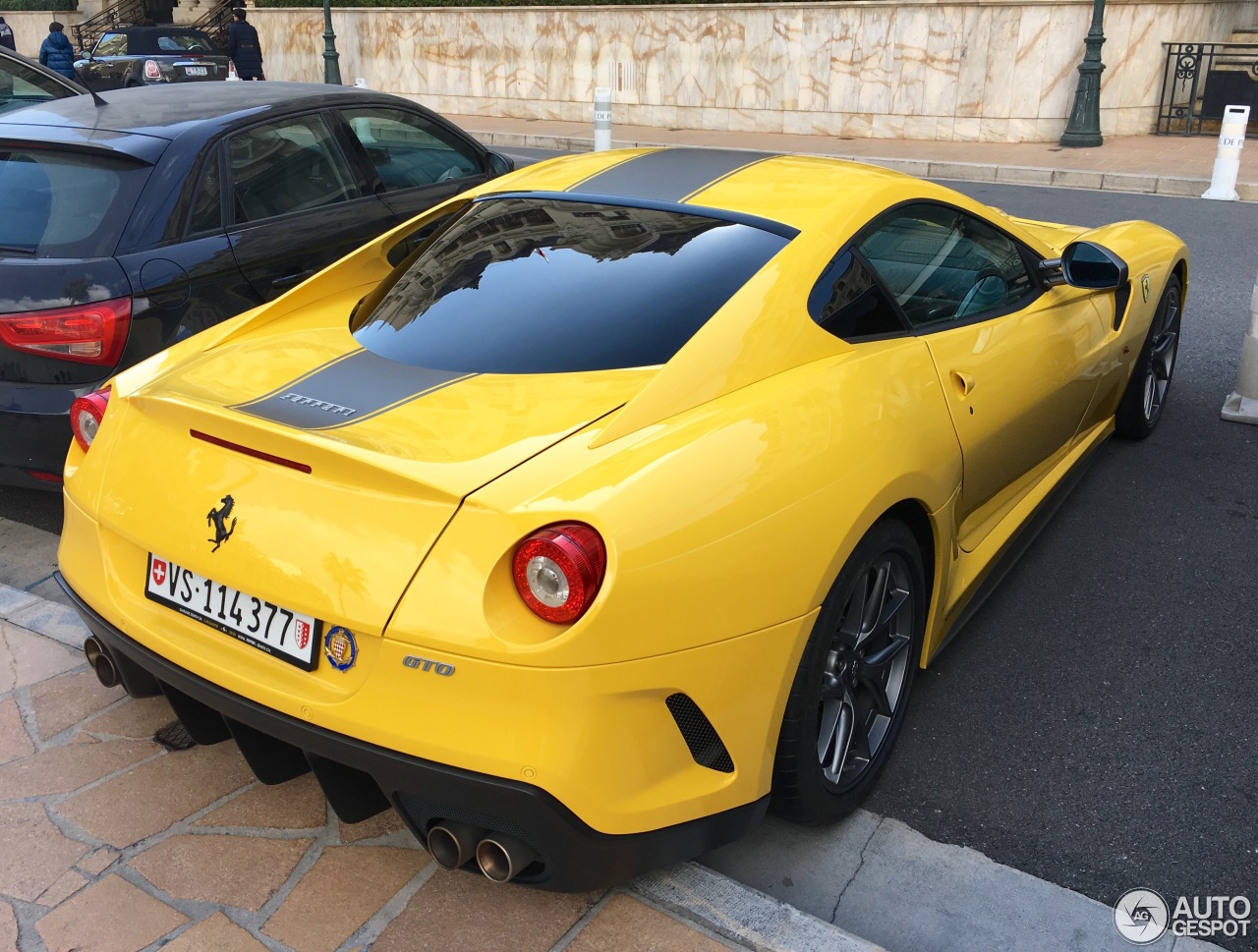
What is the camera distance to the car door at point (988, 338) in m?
3.29

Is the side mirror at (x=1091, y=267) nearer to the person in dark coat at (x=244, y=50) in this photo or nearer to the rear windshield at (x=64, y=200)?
the rear windshield at (x=64, y=200)

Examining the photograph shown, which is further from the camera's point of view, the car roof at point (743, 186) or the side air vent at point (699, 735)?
the car roof at point (743, 186)

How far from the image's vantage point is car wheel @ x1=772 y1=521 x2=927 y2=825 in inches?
102

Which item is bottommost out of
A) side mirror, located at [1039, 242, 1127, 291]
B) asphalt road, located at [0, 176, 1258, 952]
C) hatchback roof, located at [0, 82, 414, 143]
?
asphalt road, located at [0, 176, 1258, 952]

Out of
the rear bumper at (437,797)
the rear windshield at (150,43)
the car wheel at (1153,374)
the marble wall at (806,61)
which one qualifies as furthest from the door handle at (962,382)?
the rear windshield at (150,43)

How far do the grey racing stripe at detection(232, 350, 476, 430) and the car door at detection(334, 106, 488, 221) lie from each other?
10.1 ft

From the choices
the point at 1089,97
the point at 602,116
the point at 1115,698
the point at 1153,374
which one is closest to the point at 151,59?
the point at 602,116

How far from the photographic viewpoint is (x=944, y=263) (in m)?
3.56

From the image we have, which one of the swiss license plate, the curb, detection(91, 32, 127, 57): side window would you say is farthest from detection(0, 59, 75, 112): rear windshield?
detection(91, 32, 127, 57): side window

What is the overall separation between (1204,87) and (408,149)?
14830 mm

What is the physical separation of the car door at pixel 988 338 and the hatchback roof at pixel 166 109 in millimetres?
3149

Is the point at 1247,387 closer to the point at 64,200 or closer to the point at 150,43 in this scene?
the point at 64,200

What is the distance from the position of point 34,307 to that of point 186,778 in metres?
2.04

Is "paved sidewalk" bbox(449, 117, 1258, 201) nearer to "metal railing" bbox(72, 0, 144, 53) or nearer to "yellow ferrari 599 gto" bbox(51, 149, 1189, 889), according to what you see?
"yellow ferrari 599 gto" bbox(51, 149, 1189, 889)
